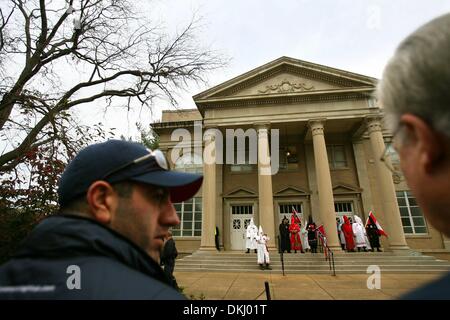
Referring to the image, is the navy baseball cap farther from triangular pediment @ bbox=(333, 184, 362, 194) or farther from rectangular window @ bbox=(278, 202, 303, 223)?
triangular pediment @ bbox=(333, 184, 362, 194)

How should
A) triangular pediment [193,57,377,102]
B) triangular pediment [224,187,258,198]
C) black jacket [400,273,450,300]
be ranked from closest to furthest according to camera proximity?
black jacket [400,273,450,300] < triangular pediment [193,57,377,102] < triangular pediment [224,187,258,198]

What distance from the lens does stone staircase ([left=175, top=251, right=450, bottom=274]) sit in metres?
13.8

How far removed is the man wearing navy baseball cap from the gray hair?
3.14 ft

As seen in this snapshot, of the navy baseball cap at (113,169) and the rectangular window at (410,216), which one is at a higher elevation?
the rectangular window at (410,216)

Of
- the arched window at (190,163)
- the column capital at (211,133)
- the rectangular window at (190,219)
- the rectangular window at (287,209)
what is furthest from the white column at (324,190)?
the rectangular window at (190,219)

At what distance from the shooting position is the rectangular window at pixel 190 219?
878 inches

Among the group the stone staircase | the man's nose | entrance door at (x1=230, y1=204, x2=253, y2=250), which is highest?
entrance door at (x1=230, y1=204, x2=253, y2=250)

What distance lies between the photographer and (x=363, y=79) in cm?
1962

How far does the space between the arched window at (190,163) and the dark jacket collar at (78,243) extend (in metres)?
22.0

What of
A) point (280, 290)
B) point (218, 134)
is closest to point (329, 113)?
point (218, 134)

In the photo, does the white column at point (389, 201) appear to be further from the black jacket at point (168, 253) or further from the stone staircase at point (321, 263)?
the black jacket at point (168, 253)

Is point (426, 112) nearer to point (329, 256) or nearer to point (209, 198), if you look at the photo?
point (329, 256)

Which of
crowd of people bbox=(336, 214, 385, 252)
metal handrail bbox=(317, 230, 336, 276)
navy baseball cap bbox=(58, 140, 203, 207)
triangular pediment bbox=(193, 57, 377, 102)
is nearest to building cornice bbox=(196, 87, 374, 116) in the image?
triangular pediment bbox=(193, 57, 377, 102)

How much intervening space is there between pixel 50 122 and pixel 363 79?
769 inches
